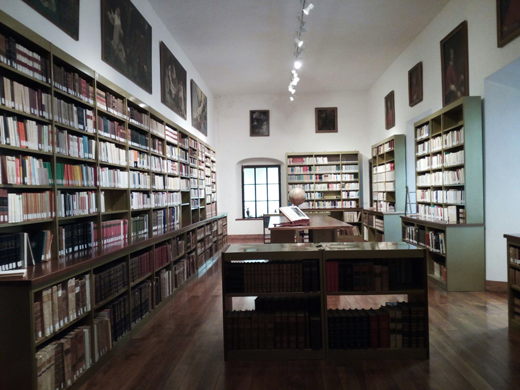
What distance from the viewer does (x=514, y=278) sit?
3914mm

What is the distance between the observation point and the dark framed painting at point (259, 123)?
12547 mm

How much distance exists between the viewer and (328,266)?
3.28m

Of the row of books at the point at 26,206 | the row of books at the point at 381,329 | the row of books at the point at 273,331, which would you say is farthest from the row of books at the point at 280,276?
the row of books at the point at 26,206

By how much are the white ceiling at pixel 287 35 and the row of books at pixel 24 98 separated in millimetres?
4139

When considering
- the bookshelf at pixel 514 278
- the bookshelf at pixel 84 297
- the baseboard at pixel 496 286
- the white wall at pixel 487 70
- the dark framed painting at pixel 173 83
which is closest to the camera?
the bookshelf at pixel 84 297

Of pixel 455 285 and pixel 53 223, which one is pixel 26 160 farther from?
pixel 455 285

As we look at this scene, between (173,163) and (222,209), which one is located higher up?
(173,163)

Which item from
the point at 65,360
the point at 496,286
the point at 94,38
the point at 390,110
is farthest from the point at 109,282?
the point at 390,110

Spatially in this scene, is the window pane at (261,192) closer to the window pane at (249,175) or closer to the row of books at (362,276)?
the window pane at (249,175)

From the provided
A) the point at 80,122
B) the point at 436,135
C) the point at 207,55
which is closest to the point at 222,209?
the point at 207,55

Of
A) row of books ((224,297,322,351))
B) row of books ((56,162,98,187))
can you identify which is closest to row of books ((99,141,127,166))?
row of books ((56,162,98,187))

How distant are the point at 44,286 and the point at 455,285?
17.4ft

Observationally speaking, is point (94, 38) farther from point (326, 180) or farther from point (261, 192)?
point (261, 192)

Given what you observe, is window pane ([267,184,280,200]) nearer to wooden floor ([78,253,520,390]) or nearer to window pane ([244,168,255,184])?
window pane ([244,168,255,184])
